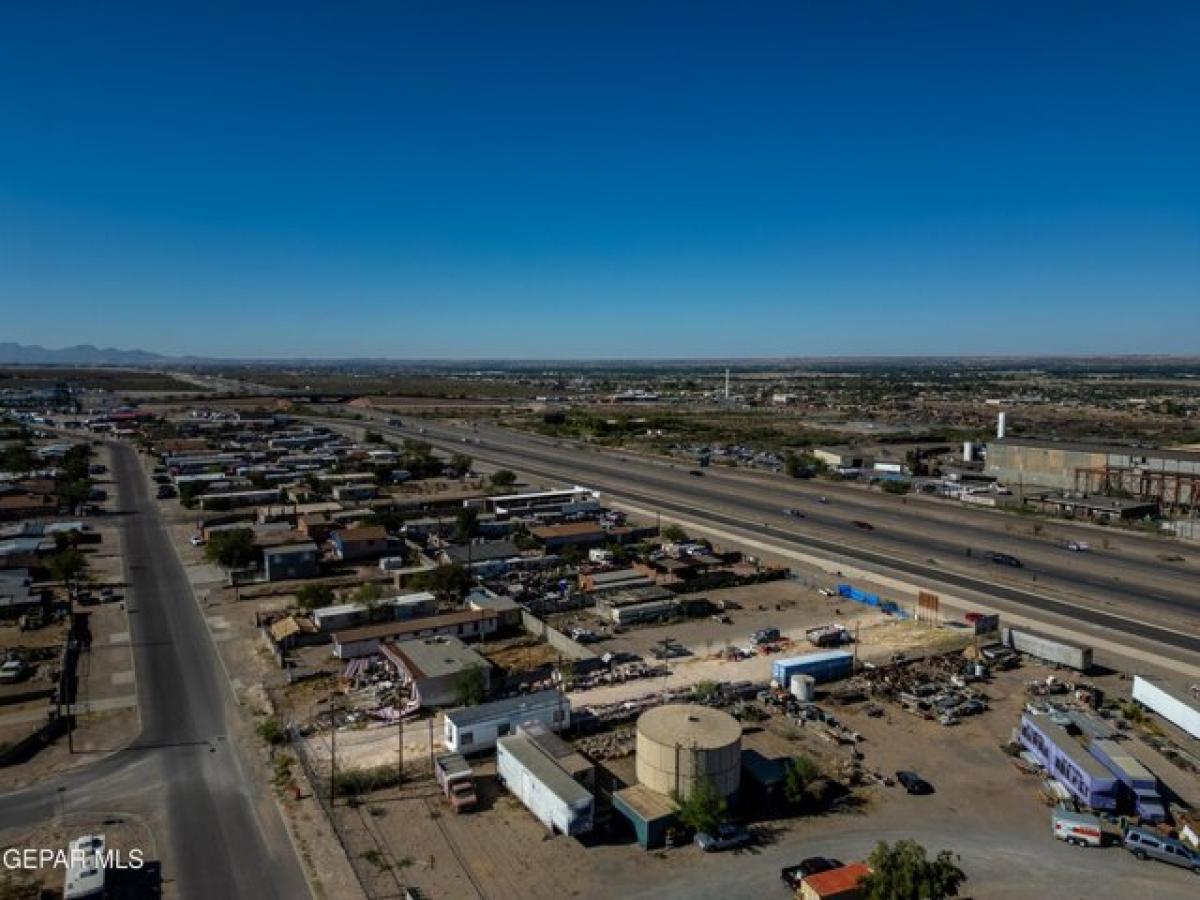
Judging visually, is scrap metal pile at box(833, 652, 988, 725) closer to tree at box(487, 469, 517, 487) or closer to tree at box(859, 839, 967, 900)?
tree at box(859, 839, 967, 900)

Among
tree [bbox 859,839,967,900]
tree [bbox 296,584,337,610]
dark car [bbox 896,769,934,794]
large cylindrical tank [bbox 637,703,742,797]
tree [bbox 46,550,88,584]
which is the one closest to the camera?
tree [bbox 859,839,967,900]

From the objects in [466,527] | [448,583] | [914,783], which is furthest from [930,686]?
[466,527]

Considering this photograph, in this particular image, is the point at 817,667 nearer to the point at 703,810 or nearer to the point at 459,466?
the point at 703,810

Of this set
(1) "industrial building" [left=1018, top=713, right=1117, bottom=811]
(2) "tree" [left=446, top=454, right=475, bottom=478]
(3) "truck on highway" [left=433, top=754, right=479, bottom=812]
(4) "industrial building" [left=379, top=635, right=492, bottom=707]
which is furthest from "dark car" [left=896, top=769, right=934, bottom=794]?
(2) "tree" [left=446, top=454, right=475, bottom=478]

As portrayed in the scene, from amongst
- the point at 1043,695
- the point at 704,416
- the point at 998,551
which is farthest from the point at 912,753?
the point at 704,416

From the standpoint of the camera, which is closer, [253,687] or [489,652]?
[253,687]

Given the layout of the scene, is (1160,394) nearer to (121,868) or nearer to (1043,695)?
(1043,695)
